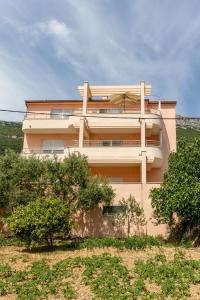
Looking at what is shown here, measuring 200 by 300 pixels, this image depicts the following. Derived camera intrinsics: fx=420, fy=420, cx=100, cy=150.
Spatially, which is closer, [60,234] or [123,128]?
[60,234]

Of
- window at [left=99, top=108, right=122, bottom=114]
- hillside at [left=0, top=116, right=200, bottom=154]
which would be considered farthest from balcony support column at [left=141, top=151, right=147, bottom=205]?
hillside at [left=0, top=116, right=200, bottom=154]

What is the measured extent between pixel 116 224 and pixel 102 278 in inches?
506

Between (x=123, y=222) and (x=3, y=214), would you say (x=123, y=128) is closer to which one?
(x=123, y=222)

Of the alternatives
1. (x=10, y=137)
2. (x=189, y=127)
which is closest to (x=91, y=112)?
(x=189, y=127)

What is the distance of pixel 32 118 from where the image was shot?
3759cm

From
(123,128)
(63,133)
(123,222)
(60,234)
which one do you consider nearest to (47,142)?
(63,133)

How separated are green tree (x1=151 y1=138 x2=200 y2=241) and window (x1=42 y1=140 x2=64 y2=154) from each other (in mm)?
12897

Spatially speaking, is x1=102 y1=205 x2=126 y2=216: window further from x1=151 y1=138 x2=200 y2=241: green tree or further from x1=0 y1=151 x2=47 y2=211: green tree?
x1=0 y1=151 x2=47 y2=211: green tree

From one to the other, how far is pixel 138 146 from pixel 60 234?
13.4 m

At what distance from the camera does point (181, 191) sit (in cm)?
2500

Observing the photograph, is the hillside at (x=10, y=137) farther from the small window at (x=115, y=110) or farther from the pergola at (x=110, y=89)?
the small window at (x=115, y=110)

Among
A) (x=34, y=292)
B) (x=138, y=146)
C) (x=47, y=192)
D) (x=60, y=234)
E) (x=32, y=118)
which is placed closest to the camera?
(x=34, y=292)

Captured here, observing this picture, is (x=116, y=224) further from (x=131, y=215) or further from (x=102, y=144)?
→ (x=102, y=144)

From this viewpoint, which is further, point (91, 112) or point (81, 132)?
point (91, 112)
